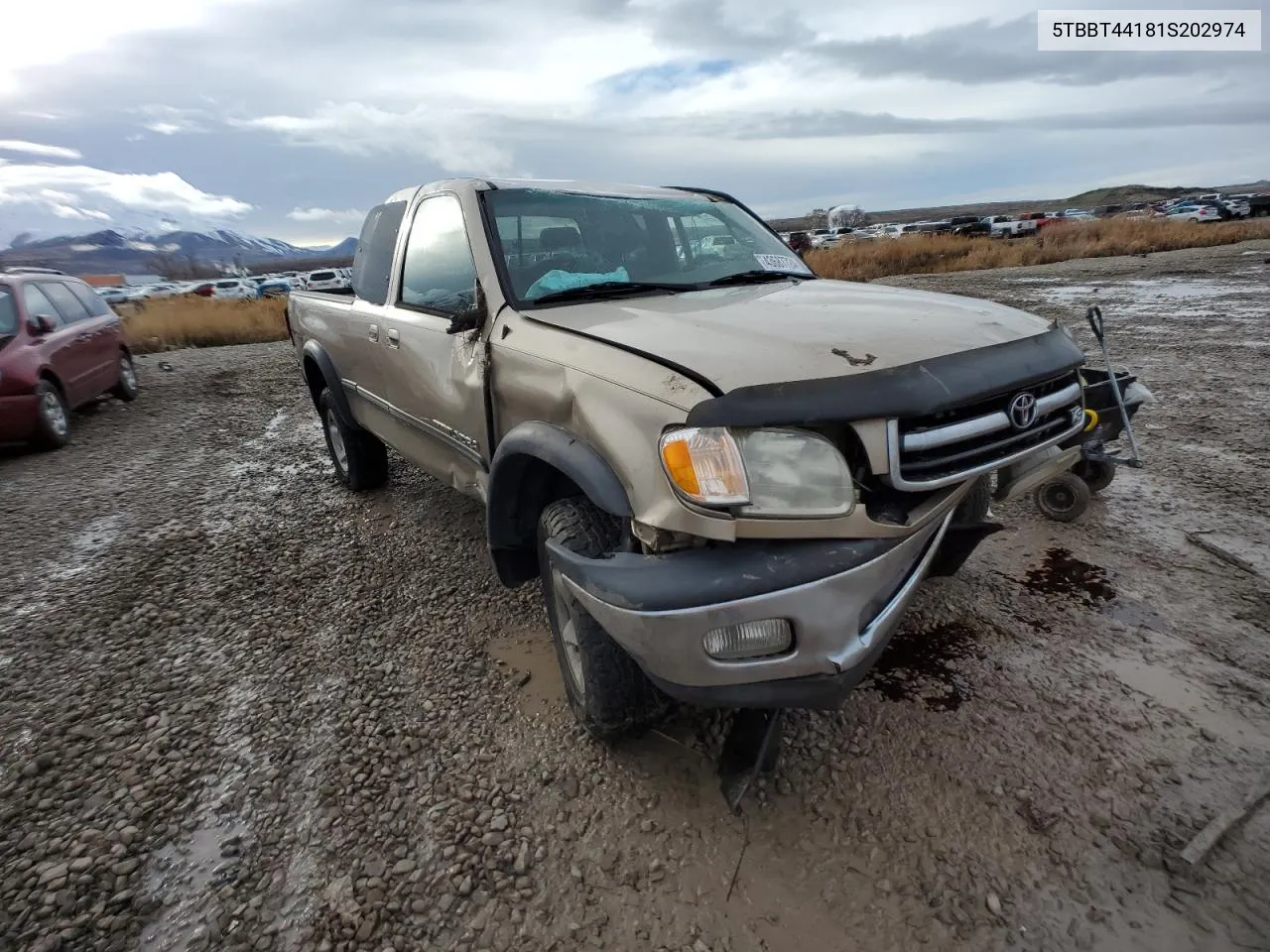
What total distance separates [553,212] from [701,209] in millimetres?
838

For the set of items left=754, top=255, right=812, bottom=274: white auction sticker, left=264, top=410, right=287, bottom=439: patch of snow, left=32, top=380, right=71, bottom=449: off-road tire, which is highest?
left=754, top=255, right=812, bottom=274: white auction sticker

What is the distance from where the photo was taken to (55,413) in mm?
6648

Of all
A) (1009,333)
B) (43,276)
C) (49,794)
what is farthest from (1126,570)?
(43,276)

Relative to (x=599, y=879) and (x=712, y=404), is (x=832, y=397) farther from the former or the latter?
(x=599, y=879)

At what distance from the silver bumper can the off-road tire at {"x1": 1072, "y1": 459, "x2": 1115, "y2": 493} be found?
2679 mm

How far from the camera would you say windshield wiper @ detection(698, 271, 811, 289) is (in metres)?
2.98

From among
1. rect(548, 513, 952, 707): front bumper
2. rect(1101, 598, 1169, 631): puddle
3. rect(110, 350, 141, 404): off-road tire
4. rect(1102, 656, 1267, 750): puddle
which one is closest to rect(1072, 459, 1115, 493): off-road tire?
rect(1101, 598, 1169, 631): puddle

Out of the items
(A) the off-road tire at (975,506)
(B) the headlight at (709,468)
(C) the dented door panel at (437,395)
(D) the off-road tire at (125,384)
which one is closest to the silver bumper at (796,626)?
(B) the headlight at (709,468)

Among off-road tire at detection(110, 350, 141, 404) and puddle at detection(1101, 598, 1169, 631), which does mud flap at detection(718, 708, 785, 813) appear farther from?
off-road tire at detection(110, 350, 141, 404)

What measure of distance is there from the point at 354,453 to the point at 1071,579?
165 inches

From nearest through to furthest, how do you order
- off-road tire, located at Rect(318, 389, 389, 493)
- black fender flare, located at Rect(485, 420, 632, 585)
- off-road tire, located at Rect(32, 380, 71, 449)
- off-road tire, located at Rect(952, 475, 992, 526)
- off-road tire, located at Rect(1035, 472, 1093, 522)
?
black fender flare, located at Rect(485, 420, 632, 585), off-road tire, located at Rect(952, 475, 992, 526), off-road tire, located at Rect(1035, 472, 1093, 522), off-road tire, located at Rect(318, 389, 389, 493), off-road tire, located at Rect(32, 380, 71, 449)

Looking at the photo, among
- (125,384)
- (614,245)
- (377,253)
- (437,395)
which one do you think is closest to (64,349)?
(125,384)

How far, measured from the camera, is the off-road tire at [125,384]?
8.57 metres

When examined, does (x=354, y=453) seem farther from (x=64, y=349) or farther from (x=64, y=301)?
(x=64, y=301)
